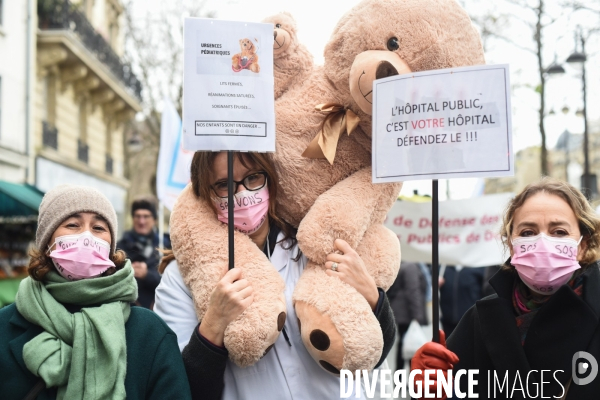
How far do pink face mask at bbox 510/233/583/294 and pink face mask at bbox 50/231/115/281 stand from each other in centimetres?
173

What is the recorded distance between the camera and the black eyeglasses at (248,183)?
2941 millimetres

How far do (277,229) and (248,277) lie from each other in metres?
0.35

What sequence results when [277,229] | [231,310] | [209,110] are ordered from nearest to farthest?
[231,310] < [209,110] < [277,229]

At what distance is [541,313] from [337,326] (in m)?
0.90

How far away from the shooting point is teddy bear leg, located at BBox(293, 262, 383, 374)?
8.57ft

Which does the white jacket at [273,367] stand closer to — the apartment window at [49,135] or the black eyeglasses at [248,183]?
the black eyeglasses at [248,183]

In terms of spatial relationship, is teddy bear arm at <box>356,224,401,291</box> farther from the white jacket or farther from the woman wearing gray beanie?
the woman wearing gray beanie

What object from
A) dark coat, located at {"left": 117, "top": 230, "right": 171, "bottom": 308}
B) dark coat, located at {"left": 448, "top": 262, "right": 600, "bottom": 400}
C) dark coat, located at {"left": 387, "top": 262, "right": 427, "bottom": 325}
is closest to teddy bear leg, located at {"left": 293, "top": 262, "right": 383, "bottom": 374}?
dark coat, located at {"left": 448, "top": 262, "right": 600, "bottom": 400}

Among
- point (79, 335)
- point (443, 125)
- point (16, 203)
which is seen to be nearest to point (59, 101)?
point (16, 203)

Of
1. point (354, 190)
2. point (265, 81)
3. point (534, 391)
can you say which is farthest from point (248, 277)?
point (534, 391)

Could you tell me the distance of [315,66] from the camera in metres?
3.15

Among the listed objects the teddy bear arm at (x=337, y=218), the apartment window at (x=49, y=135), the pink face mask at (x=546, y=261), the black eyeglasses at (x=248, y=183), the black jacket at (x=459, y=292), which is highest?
the apartment window at (x=49, y=135)

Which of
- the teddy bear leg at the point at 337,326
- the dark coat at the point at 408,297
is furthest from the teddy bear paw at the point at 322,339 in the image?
the dark coat at the point at 408,297

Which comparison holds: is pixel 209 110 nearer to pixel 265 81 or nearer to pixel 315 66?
pixel 265 81
